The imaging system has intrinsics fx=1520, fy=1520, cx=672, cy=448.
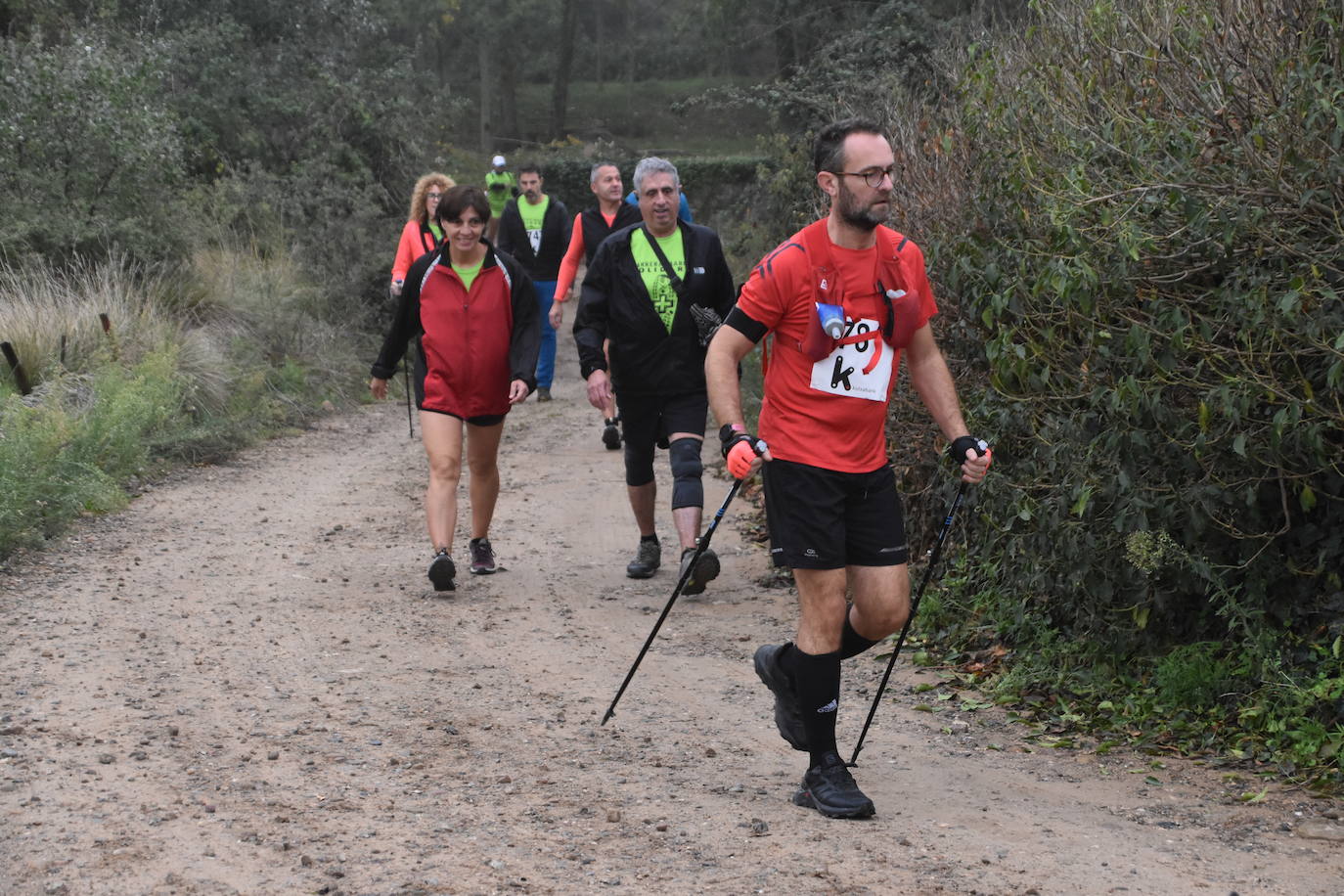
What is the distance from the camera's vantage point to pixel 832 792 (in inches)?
185

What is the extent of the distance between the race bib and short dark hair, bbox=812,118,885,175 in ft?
1.62

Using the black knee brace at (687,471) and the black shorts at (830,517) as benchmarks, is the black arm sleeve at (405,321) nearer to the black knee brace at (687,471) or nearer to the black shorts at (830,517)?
the black knee brace at (687,471)

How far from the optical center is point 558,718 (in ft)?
19.2

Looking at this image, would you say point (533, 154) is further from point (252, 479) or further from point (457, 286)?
point (457, 286)

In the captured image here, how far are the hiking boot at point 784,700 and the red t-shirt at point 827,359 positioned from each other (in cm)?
74

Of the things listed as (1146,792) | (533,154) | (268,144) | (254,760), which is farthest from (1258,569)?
(533,154)

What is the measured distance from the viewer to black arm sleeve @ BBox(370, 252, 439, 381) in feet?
26.6

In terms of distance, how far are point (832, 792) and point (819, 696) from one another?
30 cm

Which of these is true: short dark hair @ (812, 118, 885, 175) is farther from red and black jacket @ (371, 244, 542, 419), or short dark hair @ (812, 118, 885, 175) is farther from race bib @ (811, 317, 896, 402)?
red and black jacket @ (371, 244, 542, 419)

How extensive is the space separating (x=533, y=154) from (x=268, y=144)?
790 inches

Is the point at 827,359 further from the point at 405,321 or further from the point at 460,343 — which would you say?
the point at 405,321

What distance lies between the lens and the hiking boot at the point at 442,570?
7.83m

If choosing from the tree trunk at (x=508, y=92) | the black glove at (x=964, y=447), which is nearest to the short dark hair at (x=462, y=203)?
the black glove at (x=964, y=447)

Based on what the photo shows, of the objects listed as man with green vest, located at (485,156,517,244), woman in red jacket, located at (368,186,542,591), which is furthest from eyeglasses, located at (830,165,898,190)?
man with green vest, located at (485,156,517,244)
